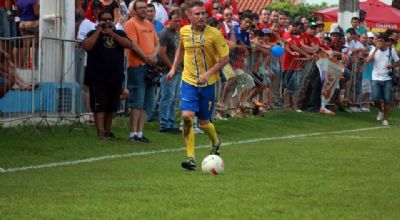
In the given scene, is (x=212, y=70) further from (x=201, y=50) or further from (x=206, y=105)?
(x=206, y=105)

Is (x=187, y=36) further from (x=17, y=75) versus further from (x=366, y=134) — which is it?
(x=366, y=134)

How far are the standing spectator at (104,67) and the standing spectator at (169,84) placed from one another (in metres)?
1.86

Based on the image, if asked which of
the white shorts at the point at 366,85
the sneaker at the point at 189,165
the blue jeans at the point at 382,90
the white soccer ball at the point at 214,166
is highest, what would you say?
the white soccer ball at the point at 214,166

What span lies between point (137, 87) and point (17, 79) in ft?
6.85

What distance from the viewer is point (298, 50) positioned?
83.2 feet

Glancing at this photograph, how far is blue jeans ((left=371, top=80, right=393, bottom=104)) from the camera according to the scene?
2583 cm

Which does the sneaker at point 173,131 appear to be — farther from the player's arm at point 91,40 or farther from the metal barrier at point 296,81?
the metal barrier at point 296,81

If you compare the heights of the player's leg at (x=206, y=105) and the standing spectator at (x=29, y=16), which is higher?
the standing spectator at (x=29, y=16)

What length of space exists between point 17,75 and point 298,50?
1075 centimetres

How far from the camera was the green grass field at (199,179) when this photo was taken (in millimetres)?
9297

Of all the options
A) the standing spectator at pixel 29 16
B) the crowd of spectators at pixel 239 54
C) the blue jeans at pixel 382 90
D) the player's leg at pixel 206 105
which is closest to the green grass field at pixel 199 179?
the player's leg at pixel 206 105

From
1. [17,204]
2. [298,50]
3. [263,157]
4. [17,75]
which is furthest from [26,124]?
[298,50]

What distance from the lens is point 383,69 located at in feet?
85.1

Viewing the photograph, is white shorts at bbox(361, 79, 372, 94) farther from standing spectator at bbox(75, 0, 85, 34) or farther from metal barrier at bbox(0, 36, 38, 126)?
metal barrier at bbox(0, 36, 38, 126)
